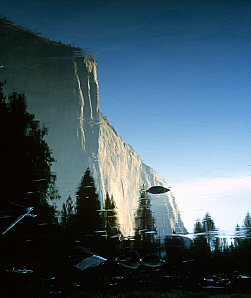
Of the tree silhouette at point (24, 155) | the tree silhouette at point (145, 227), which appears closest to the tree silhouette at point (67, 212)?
the tree silhouette at point (24, 155)

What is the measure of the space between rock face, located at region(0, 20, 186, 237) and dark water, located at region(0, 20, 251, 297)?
0.01 metres

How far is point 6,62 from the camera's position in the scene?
249cm

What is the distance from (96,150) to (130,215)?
3.18ft

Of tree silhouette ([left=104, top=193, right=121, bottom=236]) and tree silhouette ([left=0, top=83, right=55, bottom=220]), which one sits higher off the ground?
tree silhouette ([left=0, top=83, right=55, bottom=220])

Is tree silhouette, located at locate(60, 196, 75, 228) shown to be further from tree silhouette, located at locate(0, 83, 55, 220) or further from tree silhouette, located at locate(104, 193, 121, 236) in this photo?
tree silhouette, located at locate(104, 193, 121, 236)

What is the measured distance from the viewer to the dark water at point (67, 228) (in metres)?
2.53

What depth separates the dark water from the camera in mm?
2529

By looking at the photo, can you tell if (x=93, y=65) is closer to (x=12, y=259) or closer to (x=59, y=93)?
(x=59, y=93)

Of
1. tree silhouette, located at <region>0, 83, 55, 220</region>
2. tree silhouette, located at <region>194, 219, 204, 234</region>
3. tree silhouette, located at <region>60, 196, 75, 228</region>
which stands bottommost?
tree silhouette, located at <region>194, 219, 204, 234</region>

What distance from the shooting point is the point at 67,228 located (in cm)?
A: 288

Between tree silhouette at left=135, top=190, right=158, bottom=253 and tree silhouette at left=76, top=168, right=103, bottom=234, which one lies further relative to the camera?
tree silhouette at left=76, top=168, right=103, bottom=234

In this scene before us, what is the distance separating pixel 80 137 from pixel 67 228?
Result: 1123mm

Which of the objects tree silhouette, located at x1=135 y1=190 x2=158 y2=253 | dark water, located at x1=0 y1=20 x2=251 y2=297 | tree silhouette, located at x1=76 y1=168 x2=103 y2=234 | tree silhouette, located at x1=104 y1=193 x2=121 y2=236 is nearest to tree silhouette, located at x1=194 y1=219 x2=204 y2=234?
dark water, located at x1=0 y1=20 x2=251 y2=297

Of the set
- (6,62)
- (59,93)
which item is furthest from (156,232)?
(6,62)
